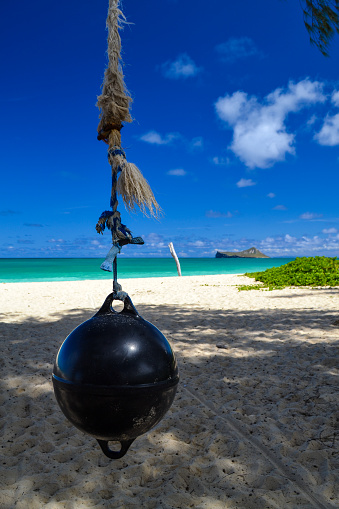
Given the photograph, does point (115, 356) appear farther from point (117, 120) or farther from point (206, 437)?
point (206, 437)

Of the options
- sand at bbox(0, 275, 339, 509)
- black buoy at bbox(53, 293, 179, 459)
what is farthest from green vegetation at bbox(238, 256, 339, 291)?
black buoy at bbox(53, 293, 179, 459)

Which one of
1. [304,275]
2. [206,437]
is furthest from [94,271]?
[206,437]

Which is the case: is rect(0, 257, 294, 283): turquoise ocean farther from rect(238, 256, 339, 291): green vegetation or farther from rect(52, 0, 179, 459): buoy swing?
rect(52, 0, 179, 459): buoy swing

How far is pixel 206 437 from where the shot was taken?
3.92 metres

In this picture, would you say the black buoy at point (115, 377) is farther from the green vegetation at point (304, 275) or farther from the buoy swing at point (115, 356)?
the green vegetation at point (304, 275)

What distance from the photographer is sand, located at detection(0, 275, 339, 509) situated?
9.94 feet

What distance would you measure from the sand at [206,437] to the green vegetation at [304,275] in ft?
33.8

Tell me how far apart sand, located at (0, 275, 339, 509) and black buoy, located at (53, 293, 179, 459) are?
1.32 m

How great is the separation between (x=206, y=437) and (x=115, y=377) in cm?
247

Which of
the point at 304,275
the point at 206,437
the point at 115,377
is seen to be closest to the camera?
the point at 115,377

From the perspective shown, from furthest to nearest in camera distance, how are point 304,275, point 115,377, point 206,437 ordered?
point 304,275, point 206,437, point 115,377

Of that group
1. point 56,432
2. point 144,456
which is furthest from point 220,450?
point 56,432

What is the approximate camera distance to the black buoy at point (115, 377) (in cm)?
198

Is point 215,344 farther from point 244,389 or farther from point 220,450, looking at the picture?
point 220,450
